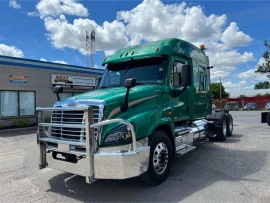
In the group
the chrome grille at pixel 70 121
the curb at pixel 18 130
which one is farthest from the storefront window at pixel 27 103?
the chrome grille at pixel 70 121

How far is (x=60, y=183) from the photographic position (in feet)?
16.2

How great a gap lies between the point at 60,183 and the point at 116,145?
189 centimetres

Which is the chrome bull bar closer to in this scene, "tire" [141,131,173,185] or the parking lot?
"tire" [141,131,173,185]

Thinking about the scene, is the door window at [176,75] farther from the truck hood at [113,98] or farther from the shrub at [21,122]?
the shrub at [21,122]

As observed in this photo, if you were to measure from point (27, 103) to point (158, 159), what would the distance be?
1381 centimetres

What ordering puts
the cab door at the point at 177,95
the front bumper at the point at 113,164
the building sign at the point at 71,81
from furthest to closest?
the building sign at the point at 71,81, the cab door at the point at 177,95, the front bumper at the point at 113,164

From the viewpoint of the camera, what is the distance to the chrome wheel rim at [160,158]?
4625mm

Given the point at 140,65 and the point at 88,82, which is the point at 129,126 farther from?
the point at 88,82

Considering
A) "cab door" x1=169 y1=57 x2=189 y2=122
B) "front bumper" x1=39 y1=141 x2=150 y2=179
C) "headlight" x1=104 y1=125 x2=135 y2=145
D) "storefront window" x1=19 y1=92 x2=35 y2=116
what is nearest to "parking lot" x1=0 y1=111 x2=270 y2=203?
"front bumper" x1=39 y1=141 x2=150 y2=179

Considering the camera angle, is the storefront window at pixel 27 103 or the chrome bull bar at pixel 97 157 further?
the storefront window at pixel 27 103

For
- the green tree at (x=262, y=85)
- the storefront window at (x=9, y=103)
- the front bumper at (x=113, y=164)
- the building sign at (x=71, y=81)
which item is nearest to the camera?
the front bumper at (x=113, y=164)

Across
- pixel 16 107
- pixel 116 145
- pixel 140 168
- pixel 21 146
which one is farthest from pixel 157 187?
pixel 16 107

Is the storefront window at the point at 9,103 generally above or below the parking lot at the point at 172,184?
above

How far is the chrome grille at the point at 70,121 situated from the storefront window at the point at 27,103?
12.5m
